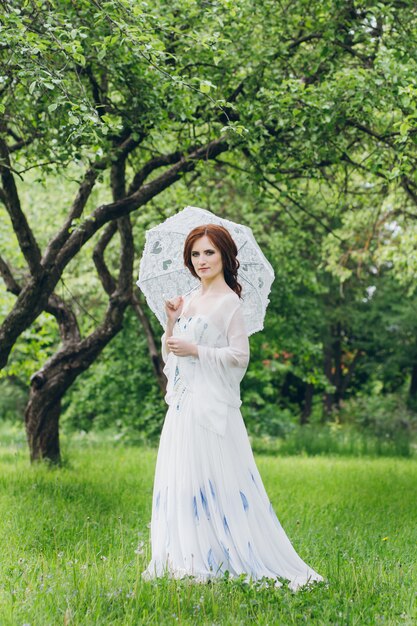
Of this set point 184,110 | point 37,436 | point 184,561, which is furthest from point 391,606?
point 37,436

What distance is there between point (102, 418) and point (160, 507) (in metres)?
11.3

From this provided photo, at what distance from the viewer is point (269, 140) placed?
7.24 meters

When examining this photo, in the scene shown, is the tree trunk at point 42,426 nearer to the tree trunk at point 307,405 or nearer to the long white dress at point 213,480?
the long white dress at point 213,480

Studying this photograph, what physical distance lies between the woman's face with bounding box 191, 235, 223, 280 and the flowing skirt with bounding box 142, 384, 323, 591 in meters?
0.73

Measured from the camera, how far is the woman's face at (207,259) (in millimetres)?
4691

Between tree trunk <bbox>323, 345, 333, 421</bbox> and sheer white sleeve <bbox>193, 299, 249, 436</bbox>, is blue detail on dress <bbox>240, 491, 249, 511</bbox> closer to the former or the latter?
sheer white sleeve <bbox>193, 299, 249, 436</bbox>

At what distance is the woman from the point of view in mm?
4441

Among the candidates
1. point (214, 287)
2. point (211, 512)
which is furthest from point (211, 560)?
point (214, 287)

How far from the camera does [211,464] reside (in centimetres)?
453

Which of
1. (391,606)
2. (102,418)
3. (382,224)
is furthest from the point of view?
(102,418)

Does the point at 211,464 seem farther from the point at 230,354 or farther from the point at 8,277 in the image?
the point at 8,277

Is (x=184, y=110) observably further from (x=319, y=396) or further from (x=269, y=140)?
(x=319, y=396)

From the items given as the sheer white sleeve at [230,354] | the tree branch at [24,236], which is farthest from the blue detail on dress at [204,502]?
the tree branch at [24,236]

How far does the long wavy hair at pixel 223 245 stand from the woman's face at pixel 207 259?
27 mm
